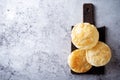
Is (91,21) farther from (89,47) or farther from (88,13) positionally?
(89,47)

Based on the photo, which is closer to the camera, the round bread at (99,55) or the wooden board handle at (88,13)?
the round bread at (99,55)

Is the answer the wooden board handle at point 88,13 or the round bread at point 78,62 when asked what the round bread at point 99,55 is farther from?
the wooden board handle at point 88,13

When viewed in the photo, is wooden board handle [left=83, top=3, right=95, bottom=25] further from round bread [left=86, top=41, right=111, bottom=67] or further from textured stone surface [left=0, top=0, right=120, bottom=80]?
round bread [left=86, top=41, right=111, bottom=67]

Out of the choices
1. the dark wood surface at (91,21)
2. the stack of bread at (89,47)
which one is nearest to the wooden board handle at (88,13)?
the dark wood surface at (91,21)

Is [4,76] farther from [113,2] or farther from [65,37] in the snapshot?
[113,2]

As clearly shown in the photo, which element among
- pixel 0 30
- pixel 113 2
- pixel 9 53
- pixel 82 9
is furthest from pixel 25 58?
pixel 113 2

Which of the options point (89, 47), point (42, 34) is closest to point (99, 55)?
point (89, 47)
